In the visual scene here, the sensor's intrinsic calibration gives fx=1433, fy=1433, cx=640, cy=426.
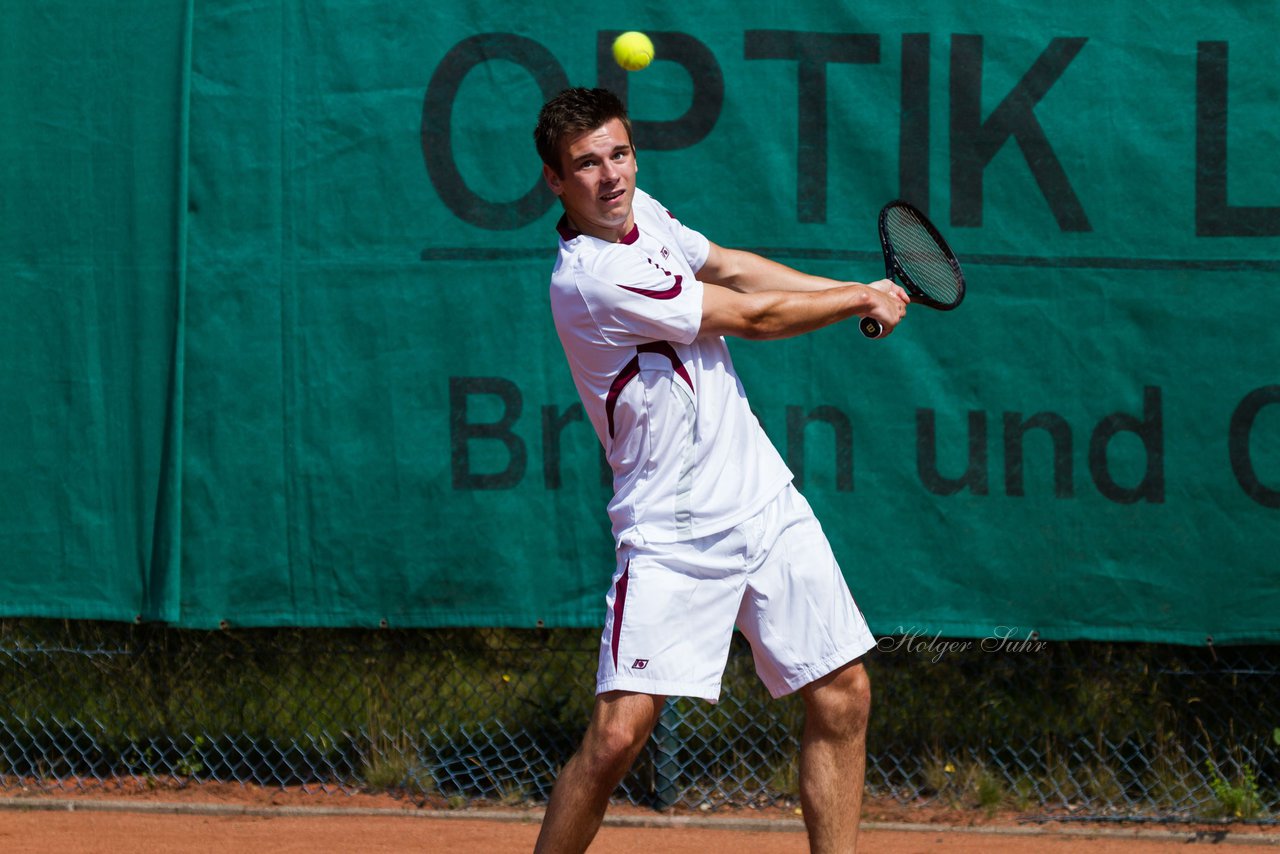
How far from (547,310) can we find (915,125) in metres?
1.17

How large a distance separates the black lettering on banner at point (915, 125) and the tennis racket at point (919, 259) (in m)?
0.76

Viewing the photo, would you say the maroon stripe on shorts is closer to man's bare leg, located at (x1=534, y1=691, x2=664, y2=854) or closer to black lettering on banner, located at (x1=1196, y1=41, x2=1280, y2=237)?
man's bare leg, located at (x1=534, y1=691, x2=664, y2=854)

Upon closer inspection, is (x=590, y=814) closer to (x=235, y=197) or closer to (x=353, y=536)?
(x=353, y=536)

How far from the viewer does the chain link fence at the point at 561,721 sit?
13.5 ft

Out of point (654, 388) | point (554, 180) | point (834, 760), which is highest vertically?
point (554, 180)

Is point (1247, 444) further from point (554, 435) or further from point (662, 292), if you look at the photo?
point (662, 292)

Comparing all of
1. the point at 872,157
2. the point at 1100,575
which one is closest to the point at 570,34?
the point at 872,157

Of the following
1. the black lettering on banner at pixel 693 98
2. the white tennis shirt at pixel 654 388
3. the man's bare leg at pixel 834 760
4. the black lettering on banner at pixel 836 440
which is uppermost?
the black lettering on banner at pixel 693 98

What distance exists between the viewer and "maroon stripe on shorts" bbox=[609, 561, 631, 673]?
9.15ft

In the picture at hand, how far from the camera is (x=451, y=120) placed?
4.15 m

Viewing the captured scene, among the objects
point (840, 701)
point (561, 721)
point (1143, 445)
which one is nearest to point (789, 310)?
point (840, 701)

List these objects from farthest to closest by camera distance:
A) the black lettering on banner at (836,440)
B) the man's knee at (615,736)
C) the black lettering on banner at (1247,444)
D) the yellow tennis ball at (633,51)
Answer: the black lettering on banner at (836,440) → the black lettering on banner at (1247,444) → the yellow tennis ball at (633,51) → the man's knee at (615,736)

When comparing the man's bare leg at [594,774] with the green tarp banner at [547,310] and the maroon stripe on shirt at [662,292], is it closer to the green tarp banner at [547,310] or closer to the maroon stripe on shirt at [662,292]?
the maroon stripe on shirt at [662,292]

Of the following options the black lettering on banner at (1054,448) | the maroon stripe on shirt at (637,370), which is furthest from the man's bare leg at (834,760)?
the black lettering on banner at (1054,448)
